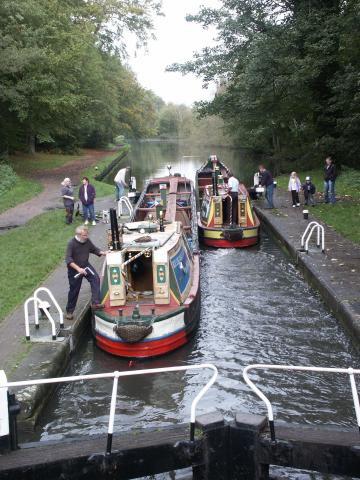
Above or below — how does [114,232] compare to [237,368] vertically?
above

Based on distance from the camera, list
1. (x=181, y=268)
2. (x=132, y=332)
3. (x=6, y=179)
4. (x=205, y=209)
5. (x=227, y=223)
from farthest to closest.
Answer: (x=6, y=179), (x=205, y=209), (x=227, y=223), (x=181, y=268), (x=132, y=332)

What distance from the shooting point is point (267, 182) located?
1855 cm

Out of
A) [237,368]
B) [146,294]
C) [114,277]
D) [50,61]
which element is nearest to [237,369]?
Result: [237,368]

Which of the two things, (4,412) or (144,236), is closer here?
(4,412)

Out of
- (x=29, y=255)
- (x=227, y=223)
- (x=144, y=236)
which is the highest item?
(x=144, y=236)

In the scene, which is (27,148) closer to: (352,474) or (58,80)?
(58,80)

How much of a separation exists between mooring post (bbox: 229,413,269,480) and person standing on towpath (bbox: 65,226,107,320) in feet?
14.3

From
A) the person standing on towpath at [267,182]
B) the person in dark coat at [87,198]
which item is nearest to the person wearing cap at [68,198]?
the person in dark coat at [87,198]

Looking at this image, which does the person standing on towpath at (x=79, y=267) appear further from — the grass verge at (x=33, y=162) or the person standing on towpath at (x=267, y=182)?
the grass verge at (x=33, y=162)

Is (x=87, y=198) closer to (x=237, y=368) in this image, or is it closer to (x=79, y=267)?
(x=79, y=267)

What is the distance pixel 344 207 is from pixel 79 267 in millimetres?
11746

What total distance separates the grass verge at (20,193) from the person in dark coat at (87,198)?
4434 millimetres

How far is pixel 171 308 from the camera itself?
894 centimetres

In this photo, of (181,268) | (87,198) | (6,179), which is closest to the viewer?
(181,268)
